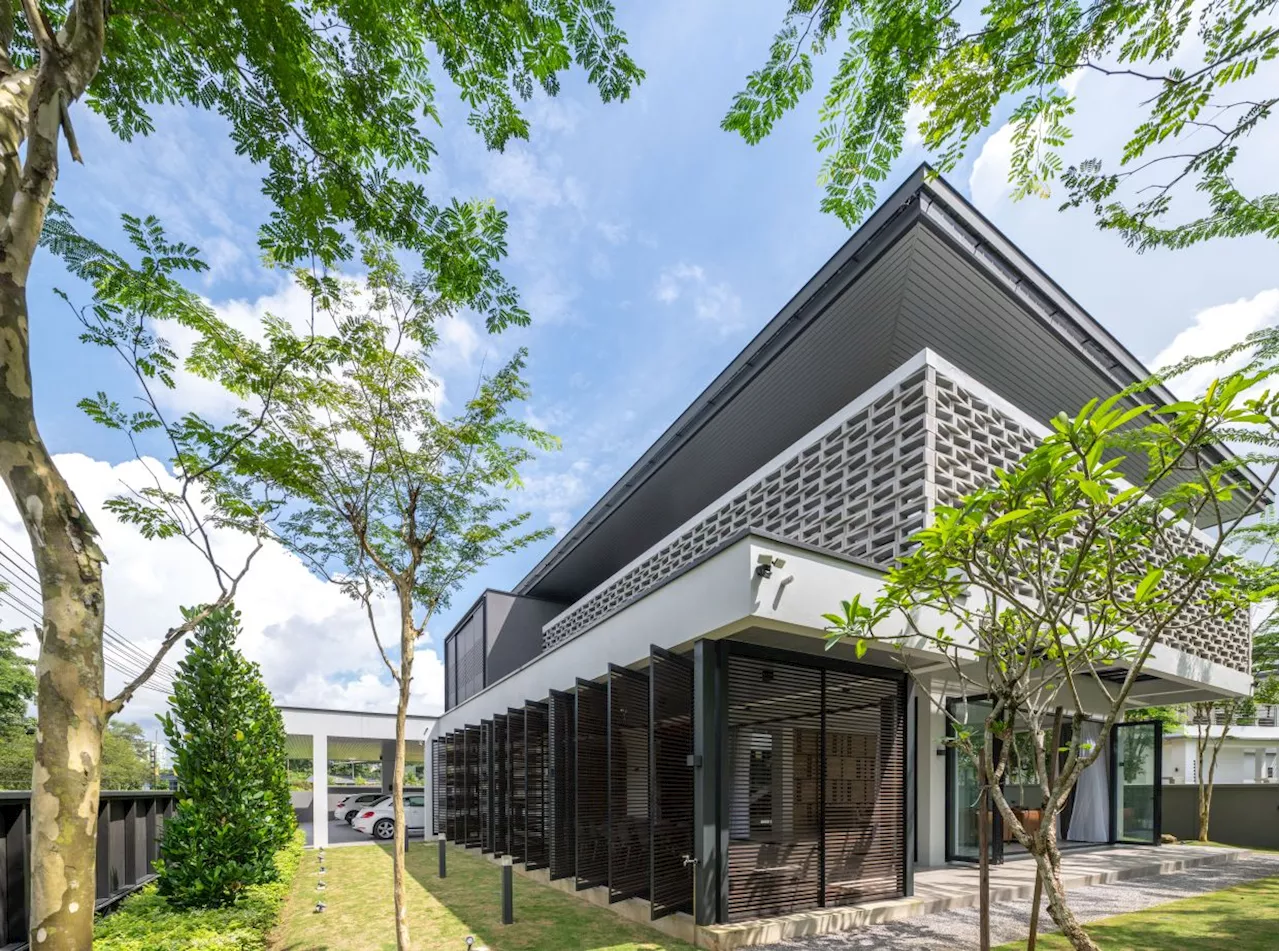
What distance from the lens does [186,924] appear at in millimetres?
7199

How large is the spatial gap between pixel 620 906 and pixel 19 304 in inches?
352

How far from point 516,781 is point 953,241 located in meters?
12.0

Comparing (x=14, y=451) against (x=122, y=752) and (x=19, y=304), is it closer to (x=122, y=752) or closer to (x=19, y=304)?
(x=19, y=304)

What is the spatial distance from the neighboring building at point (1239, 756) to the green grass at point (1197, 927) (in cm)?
2647

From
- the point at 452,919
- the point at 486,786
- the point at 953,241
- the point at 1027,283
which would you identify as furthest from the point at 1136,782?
the point at 452,919

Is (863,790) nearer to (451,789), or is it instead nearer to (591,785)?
(591,785)

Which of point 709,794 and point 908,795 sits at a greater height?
point 709,794

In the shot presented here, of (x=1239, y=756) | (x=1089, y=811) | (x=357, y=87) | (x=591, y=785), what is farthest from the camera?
(x=1239, y=756)

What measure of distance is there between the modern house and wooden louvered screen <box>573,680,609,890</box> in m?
0.03

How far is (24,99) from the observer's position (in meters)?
3.52

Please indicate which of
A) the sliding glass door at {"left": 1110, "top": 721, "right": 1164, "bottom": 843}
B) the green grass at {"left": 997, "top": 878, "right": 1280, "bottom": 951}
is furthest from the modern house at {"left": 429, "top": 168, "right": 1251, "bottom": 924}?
the green grass at {"left": 997, "top": 878, "right": 1280, "bottom": 951}

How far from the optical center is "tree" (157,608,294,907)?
8.38 m

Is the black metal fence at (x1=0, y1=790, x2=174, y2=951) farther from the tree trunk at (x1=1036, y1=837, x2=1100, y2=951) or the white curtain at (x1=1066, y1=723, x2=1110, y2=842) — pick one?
the white curtain at (x1=1066, y1=723, x2=1110, y2=842)

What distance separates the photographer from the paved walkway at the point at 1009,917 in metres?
7.02
